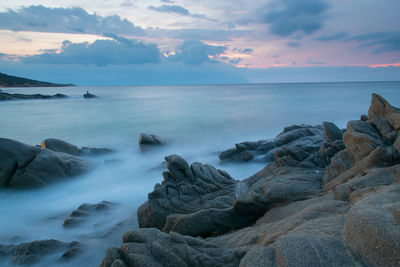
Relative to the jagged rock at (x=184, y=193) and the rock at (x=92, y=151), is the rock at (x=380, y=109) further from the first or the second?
the rock at (x=92, y=151)

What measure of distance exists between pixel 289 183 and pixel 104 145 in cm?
1672

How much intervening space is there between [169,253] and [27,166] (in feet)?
35.2

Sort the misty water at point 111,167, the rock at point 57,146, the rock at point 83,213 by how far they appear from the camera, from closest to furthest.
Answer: the misty water at point 111,167 < the rock at point 83,213 < the rock at point 57,146

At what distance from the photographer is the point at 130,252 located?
14.0ft

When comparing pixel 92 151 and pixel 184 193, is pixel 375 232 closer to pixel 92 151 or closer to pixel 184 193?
pixel 184 193

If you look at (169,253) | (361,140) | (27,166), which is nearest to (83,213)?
(27,166)

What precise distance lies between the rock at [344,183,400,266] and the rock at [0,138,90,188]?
40.7 feet

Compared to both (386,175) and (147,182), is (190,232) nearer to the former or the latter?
(386,175)

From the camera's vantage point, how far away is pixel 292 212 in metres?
5.96

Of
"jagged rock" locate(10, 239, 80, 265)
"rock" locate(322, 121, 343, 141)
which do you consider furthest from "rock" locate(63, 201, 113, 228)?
"rock" locate(322, 121, 343, 141)

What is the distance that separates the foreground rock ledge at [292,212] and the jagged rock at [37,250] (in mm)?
2227

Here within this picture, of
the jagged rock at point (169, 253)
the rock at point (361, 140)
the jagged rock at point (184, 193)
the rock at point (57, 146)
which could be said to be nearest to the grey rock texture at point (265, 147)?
the jagged rock at point (184, 193)

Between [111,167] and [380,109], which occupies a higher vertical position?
[380,109]

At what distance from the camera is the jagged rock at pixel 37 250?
6902 mm
